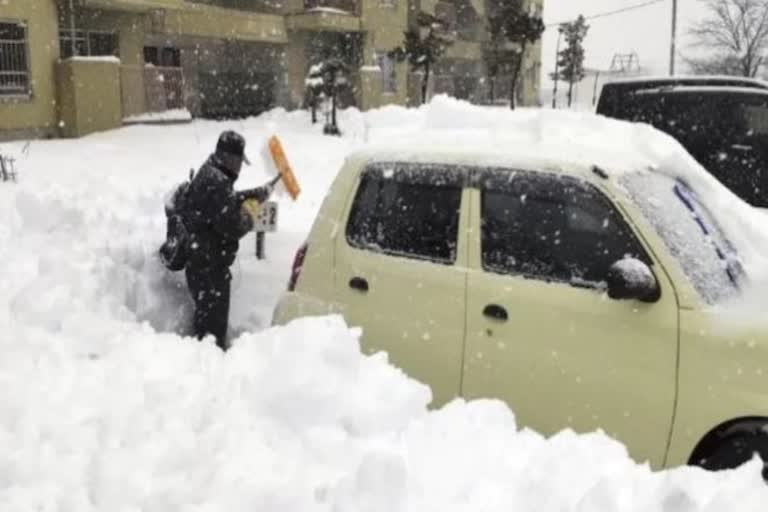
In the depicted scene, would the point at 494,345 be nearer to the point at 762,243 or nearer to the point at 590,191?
the point at 590,191

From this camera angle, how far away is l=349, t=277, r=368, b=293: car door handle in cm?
444

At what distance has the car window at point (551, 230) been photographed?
379 centimetres

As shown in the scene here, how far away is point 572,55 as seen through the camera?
44938 mm

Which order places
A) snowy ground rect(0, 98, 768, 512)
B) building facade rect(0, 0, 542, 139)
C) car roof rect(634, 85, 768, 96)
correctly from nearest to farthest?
snowy ground rect(0, 98, 768, 512)
car roof rect(634, 85, 768, 96)
building facade rect(0, 0, 542, 139)

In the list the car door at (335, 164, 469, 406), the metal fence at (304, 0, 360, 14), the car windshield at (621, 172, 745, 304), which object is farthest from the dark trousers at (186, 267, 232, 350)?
the metal fence at (304, 0, 360, 14)

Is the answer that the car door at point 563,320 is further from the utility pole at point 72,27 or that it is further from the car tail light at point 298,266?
the utility pole at point 72,27

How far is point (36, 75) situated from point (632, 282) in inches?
715

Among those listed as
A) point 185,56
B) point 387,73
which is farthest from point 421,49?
point 185,56

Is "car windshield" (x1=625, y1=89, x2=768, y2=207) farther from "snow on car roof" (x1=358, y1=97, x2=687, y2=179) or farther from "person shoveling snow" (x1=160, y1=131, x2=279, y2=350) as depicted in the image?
"person shoveling snow" (x1=160, y1=131, x2=279, y2=350)

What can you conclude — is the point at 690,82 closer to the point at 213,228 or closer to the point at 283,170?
the point at 283,170

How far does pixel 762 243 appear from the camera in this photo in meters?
4.20

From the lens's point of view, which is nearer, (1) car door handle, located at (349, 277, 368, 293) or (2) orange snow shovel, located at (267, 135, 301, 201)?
(1) car door handle, located at (349, 277, 368, 293)

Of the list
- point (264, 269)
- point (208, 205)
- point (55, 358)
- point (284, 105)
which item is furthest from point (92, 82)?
point (55, 358)

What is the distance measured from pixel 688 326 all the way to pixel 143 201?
6147 mm
